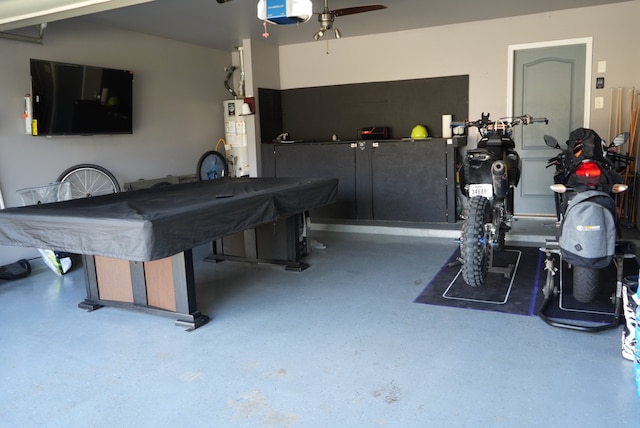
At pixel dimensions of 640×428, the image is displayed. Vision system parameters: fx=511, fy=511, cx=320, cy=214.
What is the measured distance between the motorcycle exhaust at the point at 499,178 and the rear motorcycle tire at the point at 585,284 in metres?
0.89

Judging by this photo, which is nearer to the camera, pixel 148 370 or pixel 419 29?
pixel 148 370

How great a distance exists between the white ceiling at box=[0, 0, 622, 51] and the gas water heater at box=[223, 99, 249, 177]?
1037mm

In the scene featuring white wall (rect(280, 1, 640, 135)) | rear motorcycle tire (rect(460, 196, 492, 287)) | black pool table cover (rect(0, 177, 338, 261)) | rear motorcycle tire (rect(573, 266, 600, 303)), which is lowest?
rear motorcycle tire (rect(573, 266, 600, 303))

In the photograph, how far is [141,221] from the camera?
2883 mm

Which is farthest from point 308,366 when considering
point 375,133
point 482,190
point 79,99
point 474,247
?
point 375,133

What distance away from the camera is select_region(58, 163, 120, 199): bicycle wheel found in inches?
224

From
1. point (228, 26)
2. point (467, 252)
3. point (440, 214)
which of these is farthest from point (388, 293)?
point (228, 26)

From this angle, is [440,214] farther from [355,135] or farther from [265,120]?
[265,120]

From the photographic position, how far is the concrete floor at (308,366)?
94.0 inches

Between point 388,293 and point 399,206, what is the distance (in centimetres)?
271

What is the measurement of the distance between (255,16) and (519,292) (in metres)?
4.22

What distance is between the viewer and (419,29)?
6926mm

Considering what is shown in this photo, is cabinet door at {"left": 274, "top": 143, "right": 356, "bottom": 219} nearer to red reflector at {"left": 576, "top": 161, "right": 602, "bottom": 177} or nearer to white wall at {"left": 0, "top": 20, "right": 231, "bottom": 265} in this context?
white wall at {"left": 0, "top": 20, "right": 231, "bottom": 265}

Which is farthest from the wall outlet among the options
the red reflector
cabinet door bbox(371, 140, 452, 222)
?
the red reflector
